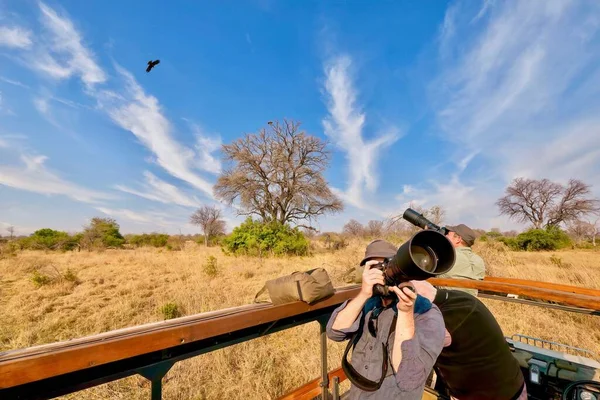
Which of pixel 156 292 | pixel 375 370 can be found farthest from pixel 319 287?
pixel 156 292

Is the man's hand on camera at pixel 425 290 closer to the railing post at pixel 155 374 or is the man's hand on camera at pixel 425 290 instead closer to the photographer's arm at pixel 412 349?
the photographer's arm at pixel 412 349

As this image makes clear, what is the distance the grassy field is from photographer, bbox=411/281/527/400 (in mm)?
2066

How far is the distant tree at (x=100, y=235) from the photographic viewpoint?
18.2 m

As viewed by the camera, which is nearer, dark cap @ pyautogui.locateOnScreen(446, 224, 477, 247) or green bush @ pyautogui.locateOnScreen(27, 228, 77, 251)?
dark cap @ pyautogui.locateOnScreen(446, 224, 477, 247)

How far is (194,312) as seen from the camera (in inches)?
202

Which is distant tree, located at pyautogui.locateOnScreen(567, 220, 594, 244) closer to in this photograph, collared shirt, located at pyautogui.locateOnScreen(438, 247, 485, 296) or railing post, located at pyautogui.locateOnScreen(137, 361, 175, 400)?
collared shirt, located at pyautogui.locateOnScreen(438, 247, 485, 296)

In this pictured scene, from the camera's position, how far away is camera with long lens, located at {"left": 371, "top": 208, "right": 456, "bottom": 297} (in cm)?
99

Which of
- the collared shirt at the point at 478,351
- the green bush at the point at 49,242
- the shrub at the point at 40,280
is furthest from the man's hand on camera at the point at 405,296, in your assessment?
the green bush at the point at 49,242

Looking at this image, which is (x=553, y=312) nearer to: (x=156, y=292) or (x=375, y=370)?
(x=375, y=370)

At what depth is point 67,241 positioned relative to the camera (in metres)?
18.1

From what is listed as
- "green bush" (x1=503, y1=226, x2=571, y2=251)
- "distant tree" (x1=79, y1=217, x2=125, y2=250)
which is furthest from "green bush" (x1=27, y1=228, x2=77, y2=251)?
"green bush" (x1=503, y1=226, x2=571, y2=251)

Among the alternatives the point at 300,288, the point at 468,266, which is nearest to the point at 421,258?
the point at 300,288

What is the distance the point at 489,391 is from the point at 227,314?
Result: 1387 millimetres

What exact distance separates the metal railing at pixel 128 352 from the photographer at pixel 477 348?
0.67 m
